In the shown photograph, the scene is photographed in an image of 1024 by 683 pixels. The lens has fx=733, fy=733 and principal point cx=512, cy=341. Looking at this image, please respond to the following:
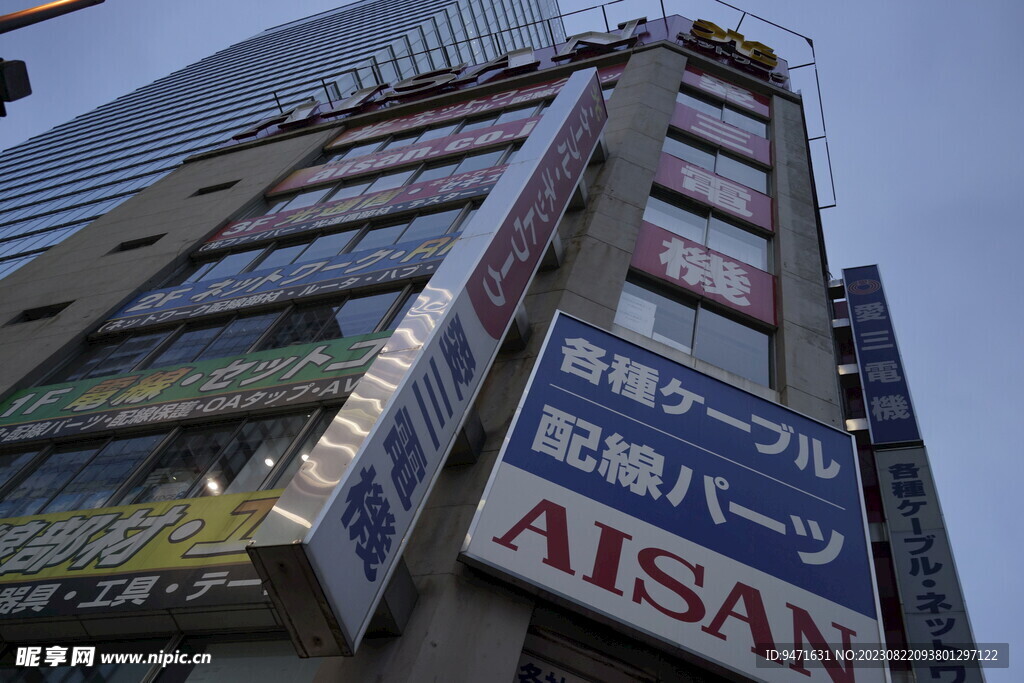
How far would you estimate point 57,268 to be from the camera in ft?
62.2

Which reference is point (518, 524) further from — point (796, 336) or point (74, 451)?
point (74, 451)

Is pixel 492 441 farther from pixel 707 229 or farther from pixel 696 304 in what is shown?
pixel 707 229

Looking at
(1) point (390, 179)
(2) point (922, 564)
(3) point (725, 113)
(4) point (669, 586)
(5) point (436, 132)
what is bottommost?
(2) point (922, 564)

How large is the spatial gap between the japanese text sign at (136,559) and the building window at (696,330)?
625 centimetres

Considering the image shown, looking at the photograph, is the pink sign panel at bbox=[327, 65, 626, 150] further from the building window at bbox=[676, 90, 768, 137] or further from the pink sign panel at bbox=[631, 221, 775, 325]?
the pink sign panel at bbox=[631, 221, 775, 325]

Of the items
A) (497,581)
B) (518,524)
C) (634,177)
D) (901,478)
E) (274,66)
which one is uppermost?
(274,66)

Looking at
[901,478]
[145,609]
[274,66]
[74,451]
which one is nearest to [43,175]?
[274,66]

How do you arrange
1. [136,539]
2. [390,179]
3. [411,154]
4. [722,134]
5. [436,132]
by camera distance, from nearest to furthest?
[136,539]
[722,134]
[390,179]
[411,154]
[436,132]

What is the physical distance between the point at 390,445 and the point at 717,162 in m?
14.1

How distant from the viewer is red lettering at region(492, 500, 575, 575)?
7102 mm

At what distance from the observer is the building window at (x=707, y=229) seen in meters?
14.4

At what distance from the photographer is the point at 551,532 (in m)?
7.30

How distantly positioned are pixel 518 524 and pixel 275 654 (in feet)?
9.42

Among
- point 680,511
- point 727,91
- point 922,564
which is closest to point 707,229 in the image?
point 922,564
